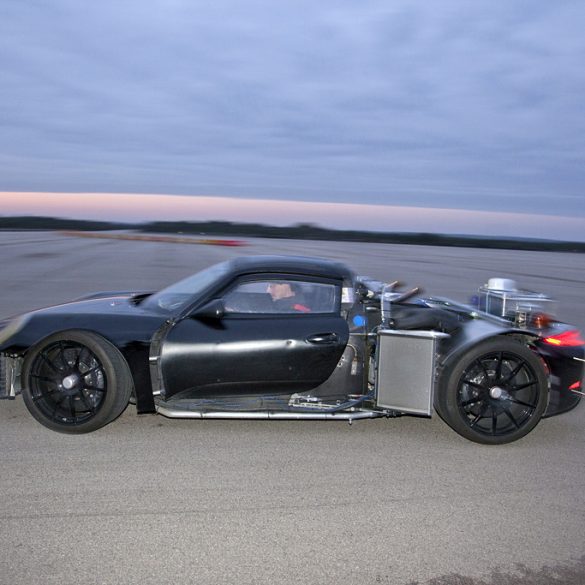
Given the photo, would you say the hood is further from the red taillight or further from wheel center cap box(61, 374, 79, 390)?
the red taillight

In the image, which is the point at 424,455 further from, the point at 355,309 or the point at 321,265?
the point at 321,265

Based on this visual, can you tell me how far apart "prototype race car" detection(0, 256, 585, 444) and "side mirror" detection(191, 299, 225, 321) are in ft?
0.04

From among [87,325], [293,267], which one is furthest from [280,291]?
[87,325]

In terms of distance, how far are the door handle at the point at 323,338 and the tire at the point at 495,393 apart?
2.85 ft

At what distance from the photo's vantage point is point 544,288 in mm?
18250

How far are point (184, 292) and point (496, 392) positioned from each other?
2568mm

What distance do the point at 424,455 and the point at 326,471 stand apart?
2.63 ft

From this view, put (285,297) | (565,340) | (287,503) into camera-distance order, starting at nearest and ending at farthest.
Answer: (287,503) → (285,297) → (565,340)

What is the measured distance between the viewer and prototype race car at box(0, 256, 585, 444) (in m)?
4.79

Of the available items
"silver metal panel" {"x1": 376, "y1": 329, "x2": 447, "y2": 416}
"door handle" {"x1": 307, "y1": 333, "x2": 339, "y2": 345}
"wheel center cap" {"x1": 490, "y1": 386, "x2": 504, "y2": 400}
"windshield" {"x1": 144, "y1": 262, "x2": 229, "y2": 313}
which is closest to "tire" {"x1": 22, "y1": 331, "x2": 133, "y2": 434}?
"windshield" {"x1": 144, "y1": 262, "x2": 229, "y2": 313}

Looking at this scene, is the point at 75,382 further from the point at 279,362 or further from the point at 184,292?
the point at 279,362

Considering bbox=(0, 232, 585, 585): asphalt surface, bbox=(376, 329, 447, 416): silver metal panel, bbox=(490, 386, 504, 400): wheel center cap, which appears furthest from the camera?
bbox=(490, 386, 504, 400): wheel center cap

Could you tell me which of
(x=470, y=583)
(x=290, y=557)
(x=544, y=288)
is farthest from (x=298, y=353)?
(x=544, y=288)

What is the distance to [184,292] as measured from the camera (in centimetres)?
544
